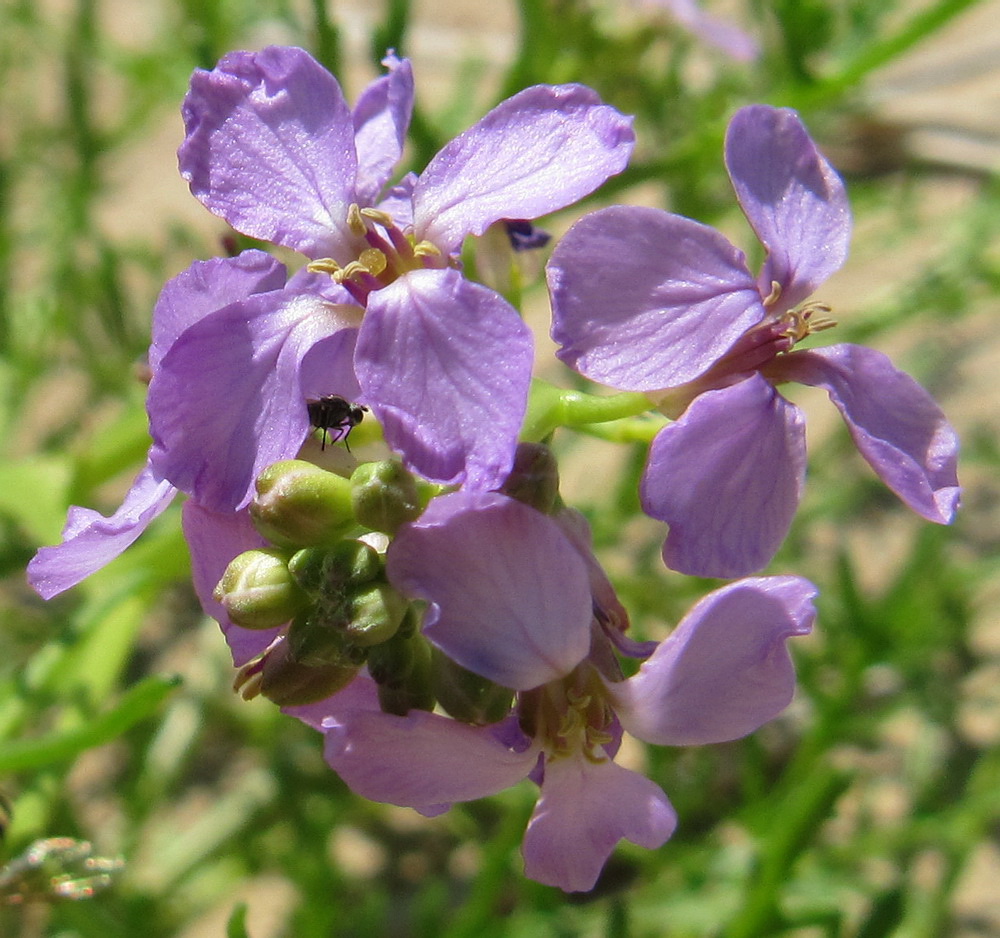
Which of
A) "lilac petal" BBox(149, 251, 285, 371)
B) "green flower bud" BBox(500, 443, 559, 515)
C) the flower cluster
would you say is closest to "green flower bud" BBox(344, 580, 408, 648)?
the flower cluster

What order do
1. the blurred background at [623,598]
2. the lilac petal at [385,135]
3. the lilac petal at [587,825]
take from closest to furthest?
the lilac petal at [587,825]
the lilac petal at [385,135]
the blurred background at [623,598]

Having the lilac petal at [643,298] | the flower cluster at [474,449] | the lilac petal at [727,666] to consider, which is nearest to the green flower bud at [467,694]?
the flower cluster at [474,449]

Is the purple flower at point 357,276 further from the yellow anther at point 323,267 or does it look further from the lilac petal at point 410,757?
the lilac petal at point 410,757

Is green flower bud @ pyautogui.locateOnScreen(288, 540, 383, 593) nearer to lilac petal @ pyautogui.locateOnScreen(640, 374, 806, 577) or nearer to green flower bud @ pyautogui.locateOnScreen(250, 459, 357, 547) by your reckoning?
green flower bud @ pyautogui.locateOnScreen(250, 459, 357, 547)

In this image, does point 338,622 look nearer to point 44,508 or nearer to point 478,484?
point 478,484

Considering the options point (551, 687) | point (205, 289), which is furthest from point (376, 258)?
point (551, 687)

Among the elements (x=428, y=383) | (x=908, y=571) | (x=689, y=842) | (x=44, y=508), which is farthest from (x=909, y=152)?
(x=428, y=383)
